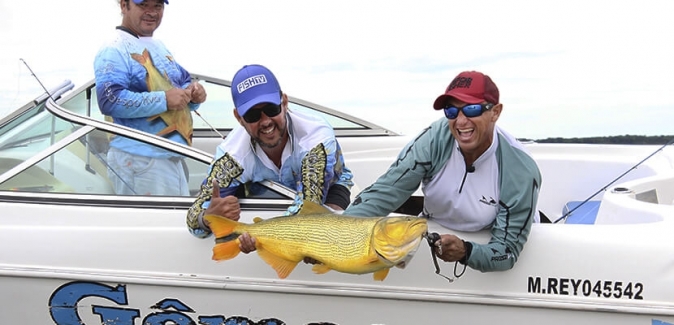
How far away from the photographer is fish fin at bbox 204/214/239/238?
229 cm

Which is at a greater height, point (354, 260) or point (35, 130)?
point (35, 130)

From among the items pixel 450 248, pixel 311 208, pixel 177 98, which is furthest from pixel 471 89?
pixel 177 98

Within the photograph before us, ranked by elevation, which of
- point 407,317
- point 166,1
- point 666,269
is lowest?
point 407,317

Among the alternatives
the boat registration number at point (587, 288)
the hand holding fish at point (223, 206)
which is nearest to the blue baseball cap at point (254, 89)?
the hand holding fish at point (223, 206)

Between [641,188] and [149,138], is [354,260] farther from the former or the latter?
[641,188]

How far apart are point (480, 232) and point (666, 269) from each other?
627mm

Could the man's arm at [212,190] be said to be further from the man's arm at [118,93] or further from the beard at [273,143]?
the man's arm at [118,93]

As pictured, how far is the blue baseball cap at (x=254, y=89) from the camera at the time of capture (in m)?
2.33

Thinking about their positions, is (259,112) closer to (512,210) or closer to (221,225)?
(221,225)

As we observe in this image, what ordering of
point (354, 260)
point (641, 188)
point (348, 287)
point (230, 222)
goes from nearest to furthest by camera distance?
Result: point (354, 260) → point (230, 222) → point (348, 287) → point (641, 188)

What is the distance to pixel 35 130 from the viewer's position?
9.82 ft

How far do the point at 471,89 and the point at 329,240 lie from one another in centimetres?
66

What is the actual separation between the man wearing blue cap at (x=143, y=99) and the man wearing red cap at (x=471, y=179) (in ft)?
2.94

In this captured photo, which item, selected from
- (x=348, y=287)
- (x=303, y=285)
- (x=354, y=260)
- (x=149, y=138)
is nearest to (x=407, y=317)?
(x=348, y=287)
